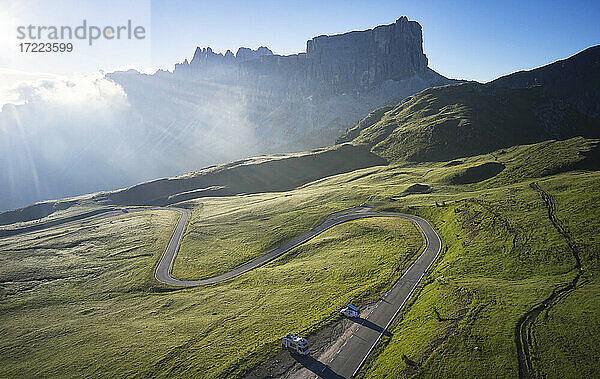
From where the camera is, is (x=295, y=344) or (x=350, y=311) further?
(x=350, y=311)

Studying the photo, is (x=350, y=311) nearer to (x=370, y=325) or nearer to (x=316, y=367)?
(x=370, y=325)

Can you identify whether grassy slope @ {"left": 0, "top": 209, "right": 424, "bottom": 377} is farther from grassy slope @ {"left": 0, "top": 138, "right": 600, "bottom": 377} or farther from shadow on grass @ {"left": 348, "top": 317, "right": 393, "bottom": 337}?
shadow on grass @ {"left": 348, "top": 317, "right": 393, "bottom": 337}

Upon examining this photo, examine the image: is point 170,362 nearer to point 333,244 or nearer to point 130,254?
point 333,244

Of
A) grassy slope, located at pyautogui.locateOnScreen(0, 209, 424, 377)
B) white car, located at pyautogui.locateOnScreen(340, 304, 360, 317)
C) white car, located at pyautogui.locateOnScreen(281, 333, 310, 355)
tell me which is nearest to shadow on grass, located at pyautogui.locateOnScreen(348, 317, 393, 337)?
white car, located at pyautogui.locateOnScreen(340, 304, 360, 317)

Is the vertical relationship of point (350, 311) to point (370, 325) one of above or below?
above

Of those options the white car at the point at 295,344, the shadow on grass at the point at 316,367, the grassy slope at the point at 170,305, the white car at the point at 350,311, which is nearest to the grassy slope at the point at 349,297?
the grassy slope at the point at 170,305

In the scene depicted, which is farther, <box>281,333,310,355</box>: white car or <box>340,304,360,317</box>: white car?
<box>340,304,360,317</box>: white car

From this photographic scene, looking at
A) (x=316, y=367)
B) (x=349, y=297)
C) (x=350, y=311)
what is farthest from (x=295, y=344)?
(x=349, y=297)

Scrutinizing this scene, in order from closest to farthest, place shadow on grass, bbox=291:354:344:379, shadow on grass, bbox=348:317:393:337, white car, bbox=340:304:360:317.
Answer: shadow on grass, bbox=291:354:344:379 < shadow on grass, bbox=348:317:393:337 < white car, bbox=340:304:360:317
